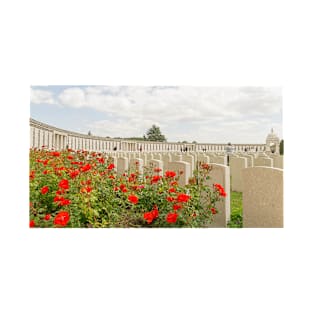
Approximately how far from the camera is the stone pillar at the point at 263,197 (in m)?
3.26

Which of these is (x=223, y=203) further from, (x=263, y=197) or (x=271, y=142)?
(x=271, y=142)

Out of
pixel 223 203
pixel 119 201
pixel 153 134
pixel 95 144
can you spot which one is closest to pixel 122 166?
pixel 119 201

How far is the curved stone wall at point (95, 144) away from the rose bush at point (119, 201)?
2.92 metres

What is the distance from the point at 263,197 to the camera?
3.46 meters

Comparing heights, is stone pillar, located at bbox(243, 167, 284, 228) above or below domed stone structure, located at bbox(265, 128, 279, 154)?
below

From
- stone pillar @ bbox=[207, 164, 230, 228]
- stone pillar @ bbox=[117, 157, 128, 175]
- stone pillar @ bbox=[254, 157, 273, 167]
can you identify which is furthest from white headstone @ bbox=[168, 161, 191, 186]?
stone pillar @ bbox=[254, 157, 273, 167]

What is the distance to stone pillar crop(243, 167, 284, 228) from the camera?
128 inches

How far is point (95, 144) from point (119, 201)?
6.01 metres

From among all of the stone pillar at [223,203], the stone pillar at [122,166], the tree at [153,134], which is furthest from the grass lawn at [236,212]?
the tree at [153,134]

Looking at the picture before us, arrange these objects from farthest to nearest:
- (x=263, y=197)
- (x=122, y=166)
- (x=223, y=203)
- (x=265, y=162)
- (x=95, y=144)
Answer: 1. (x=95, y=144)
2. (x=265, y=162)
3. (x=122, y=166)
4. (x=223, y=203)
5. (x=263, y=197)

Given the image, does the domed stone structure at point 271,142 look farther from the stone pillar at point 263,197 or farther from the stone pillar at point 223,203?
the stone pillar at point 263,197

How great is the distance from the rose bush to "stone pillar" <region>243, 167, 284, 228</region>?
1.29 feet

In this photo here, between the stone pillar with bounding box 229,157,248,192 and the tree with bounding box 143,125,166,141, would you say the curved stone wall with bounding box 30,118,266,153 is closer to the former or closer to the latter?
the tree with bounding box 143,125,166,141

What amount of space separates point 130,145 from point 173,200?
841 cm
